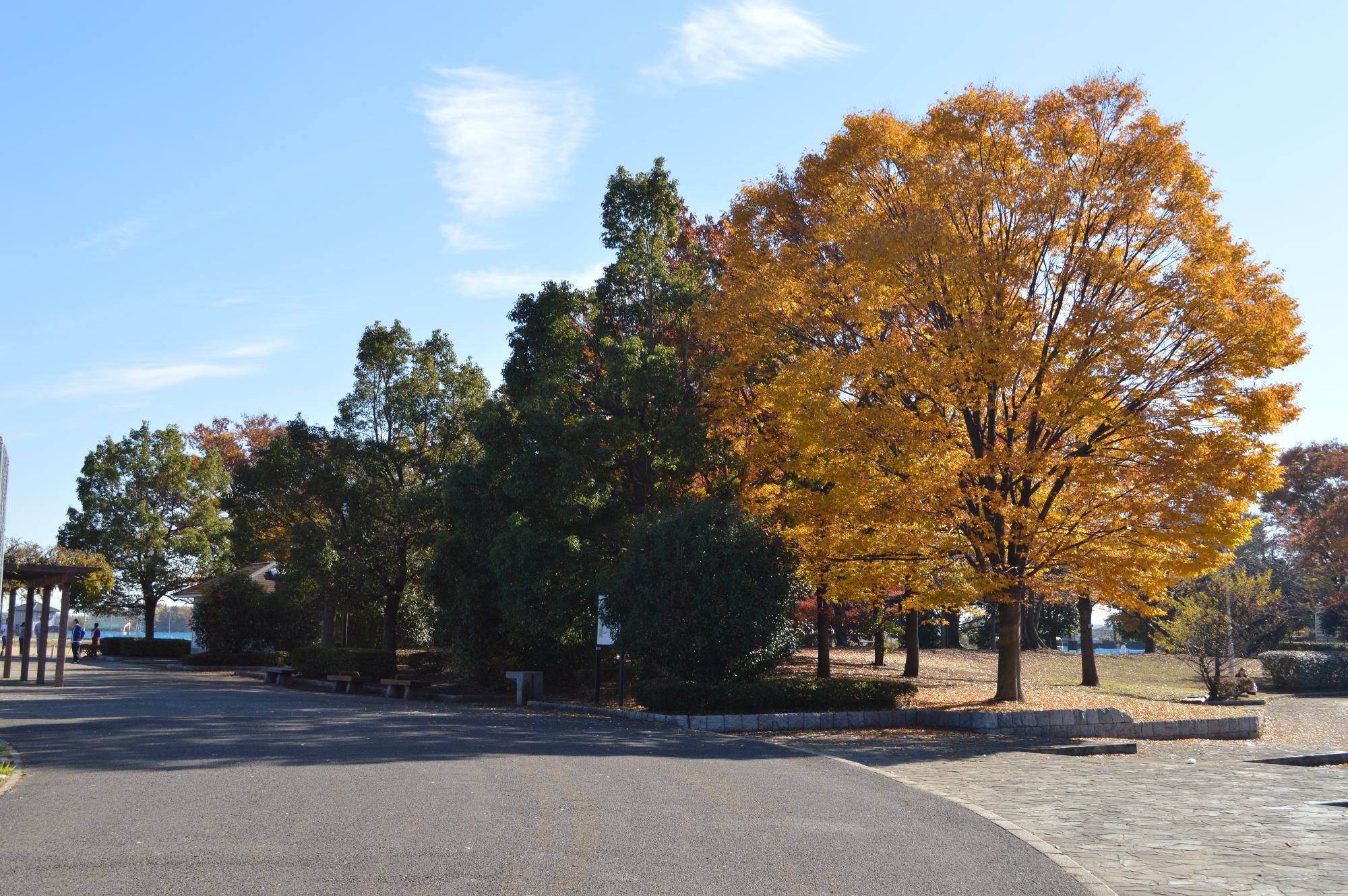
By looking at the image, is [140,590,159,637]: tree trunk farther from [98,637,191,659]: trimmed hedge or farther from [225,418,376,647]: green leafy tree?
[225,418,376,647]: green leafy tree

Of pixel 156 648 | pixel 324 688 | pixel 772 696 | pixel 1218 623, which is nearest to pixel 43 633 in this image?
pixel 324 688

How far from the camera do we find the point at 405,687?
75.6ft

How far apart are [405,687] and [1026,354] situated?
1514 cm

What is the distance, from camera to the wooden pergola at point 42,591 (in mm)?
21547

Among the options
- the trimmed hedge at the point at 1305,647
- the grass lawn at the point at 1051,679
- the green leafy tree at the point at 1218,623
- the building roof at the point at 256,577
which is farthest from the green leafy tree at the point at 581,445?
the trimmed hedge at the point at 1305,647

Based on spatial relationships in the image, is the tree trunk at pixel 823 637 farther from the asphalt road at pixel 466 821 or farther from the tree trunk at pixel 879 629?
the asphalt road at pixel 466 821

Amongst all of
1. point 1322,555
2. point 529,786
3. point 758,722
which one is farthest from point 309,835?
point 1322,555

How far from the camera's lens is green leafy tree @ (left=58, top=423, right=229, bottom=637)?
1791 inches

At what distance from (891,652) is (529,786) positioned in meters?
30.9

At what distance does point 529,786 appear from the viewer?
9.36 metres

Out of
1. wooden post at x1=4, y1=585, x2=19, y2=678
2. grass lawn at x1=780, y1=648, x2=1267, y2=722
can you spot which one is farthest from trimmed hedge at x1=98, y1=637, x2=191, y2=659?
Answer: grass lawn at x1=780, y1=648, x2=1267, y2=722

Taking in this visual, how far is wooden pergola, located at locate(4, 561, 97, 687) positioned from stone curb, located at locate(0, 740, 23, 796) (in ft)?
35.2

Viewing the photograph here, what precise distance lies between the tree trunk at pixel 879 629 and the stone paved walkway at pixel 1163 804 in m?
11.1

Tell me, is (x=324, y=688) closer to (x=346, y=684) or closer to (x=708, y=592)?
(x=346, y=684)
